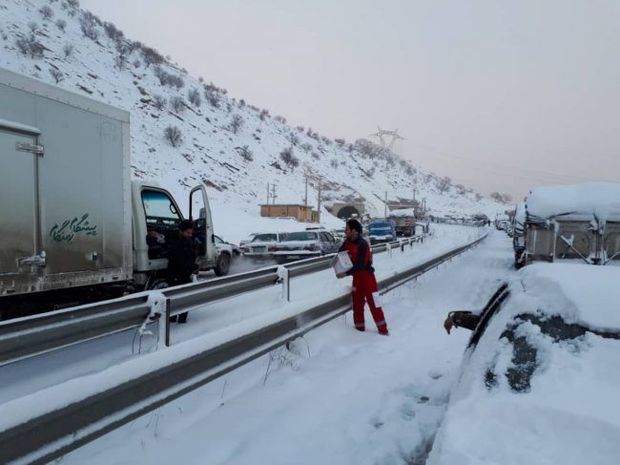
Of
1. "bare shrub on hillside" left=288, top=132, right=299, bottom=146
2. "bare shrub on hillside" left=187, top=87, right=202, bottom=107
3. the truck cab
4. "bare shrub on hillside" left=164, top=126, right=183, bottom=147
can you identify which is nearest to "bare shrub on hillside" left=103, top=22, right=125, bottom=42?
"bare shrub on hillside" left=187, top=87, right=202, bottom=107

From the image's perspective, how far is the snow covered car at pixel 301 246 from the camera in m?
18.8

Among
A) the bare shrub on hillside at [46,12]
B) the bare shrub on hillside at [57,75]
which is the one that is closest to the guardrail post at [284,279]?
the bare shrub on hillside at [57,75]

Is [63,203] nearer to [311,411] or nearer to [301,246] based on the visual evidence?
[311,411]

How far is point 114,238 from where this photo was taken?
22.0ft

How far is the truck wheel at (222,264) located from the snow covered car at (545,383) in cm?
1086

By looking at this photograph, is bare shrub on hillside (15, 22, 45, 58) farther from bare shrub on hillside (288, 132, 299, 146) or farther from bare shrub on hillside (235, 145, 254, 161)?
bare shrub on hillside (288, 132, 299, 146)

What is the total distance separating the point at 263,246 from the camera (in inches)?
757

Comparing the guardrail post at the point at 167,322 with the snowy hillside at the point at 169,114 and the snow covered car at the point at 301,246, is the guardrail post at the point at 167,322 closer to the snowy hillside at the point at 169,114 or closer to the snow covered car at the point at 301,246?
the snow covered car at the point at 301,246

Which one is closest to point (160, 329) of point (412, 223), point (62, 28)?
point (412, 223)

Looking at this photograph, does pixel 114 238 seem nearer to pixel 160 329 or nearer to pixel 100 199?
pixel 100 199

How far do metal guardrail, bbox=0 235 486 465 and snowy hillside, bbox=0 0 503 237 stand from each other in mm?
33677

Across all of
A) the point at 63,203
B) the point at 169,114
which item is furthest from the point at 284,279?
the point at 169,114

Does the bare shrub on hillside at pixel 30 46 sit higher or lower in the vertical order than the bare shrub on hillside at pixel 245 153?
higher

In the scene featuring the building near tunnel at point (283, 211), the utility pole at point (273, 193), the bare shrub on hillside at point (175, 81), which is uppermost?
the bare shrub on hillside at point (175, 81)
